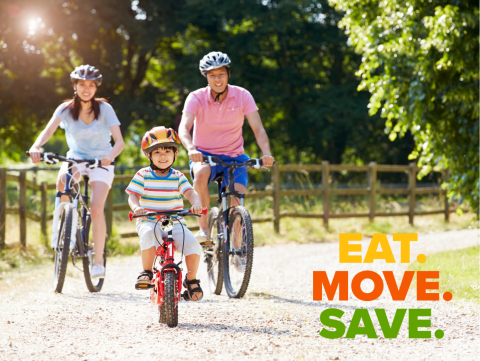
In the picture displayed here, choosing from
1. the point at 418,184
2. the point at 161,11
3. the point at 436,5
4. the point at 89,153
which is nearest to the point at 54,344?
the point at 89,153

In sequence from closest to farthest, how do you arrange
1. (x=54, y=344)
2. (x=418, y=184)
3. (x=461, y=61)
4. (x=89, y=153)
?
(x=54, y=344) → (x=89, y=153) → (x=461, y=61) → (x=418, y=184)

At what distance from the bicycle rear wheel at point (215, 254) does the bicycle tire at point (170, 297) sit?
1.43 meters

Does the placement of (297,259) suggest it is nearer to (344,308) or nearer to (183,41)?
(344,308)

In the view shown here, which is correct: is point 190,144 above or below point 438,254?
above

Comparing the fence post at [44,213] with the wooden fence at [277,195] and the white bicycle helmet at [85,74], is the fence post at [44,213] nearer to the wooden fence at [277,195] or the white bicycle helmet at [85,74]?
the wooden fence at [277,195]

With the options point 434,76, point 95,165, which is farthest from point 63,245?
point 434,76

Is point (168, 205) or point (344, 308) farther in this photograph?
point (344, 308)

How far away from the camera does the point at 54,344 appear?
11.5 feet

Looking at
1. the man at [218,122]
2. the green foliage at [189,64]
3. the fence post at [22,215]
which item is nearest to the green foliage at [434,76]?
the man at [218,122]

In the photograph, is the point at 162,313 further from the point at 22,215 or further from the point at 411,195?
the point at 411,195

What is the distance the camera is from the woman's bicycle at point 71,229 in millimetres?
5266

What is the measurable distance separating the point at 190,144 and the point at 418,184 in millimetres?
22264

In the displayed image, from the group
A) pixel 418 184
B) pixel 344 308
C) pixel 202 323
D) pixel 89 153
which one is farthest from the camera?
pixel 418 184

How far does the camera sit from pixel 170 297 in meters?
3.76
